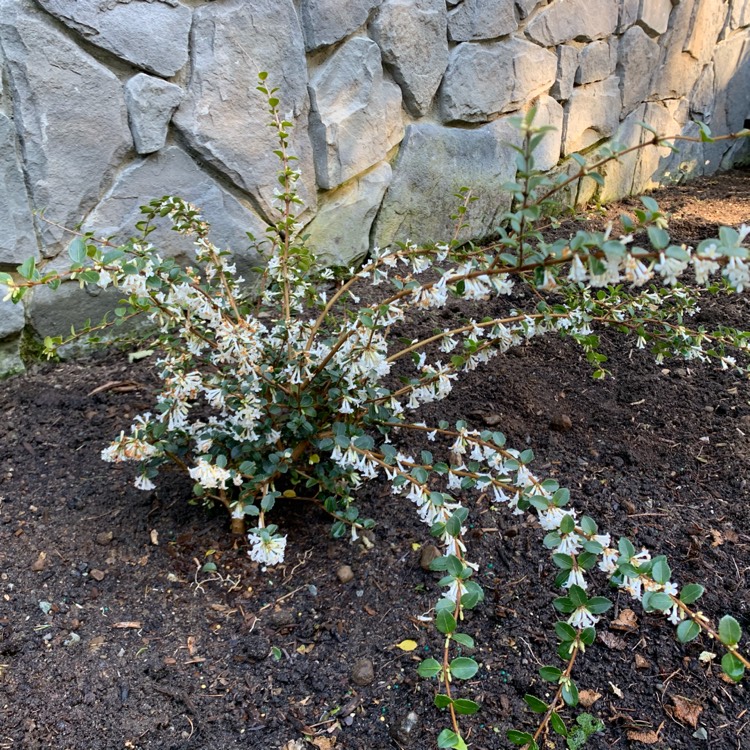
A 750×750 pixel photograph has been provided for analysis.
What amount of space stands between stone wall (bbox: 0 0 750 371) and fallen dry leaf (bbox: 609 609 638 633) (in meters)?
1.66

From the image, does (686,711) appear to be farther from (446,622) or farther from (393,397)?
(393,397)

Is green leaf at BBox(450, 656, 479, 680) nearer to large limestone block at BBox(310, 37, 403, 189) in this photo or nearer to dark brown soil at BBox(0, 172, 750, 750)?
dark brown soil at BBox(0, 172, 750, 750)

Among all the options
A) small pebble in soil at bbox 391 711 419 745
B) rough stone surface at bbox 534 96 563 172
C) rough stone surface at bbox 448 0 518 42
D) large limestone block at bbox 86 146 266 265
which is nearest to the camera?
small pebble in soil at bbox 391 711 419 745

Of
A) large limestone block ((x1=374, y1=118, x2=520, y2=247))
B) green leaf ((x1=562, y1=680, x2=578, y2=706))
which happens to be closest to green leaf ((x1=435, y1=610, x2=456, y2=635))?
green leaf ((x1=562, y1=680, x2=578, y2=706))

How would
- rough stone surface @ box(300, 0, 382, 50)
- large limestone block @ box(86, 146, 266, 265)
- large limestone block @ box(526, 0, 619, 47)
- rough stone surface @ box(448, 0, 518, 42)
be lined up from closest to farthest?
1. large limestone block @ box(86, 146, 266, 265)
2. rough stone surface @ box(300, 0, 382, 50)
3. rough stone surface @ box(448, 0, 518, 42)
4. large limestone block @ box(526, 0, 619, 47)

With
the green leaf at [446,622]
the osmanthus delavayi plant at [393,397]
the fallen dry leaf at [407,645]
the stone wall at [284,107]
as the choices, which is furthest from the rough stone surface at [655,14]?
the green leaf at [446,622]

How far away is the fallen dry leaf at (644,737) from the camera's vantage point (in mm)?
1187

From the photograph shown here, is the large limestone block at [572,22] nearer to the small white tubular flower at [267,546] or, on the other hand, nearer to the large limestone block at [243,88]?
the large limestone block at [243,88]

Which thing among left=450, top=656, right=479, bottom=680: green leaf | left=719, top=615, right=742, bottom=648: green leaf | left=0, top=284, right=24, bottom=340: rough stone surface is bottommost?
left=0, top=284, right=24, bottom=340: rough stone surface

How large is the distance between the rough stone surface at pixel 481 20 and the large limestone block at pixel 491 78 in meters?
0.04

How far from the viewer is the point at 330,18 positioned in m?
2.32

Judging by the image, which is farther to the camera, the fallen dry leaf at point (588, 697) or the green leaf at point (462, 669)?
the fallen dry leaf at point (588, 697)

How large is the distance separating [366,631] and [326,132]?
174cm

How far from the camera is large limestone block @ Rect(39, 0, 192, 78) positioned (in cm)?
187
